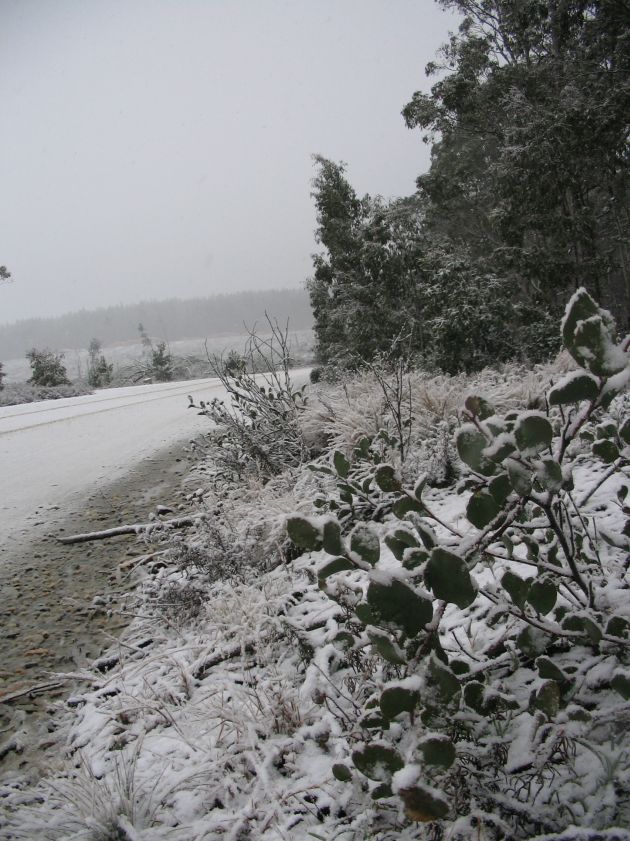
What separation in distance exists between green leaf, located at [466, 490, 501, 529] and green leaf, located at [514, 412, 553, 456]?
98 mm

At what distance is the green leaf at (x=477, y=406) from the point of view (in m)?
0.72

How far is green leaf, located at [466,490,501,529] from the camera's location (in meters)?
0.66

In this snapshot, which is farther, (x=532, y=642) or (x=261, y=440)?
(x=261, y=440)

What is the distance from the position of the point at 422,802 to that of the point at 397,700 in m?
0.13

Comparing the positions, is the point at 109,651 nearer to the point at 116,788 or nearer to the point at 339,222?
the point at 116,788

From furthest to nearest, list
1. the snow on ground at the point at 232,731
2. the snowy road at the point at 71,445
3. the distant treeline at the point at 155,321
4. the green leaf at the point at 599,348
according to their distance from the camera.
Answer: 1. the distant treeline at the point at 155,321
2. the snowy road at the point at 71,445
3. the snow on ground at the point at 232,731
4. the green leaf at the point at 599,348

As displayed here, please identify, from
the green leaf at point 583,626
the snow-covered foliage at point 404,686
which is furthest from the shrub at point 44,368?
the green leaf at point 583,626

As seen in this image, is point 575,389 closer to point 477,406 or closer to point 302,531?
point 477,406

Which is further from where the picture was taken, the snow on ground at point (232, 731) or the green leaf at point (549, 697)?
the snow on ground at point (232, 731)

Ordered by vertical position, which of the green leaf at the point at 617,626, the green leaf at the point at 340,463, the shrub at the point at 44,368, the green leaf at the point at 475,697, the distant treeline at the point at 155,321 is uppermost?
the distant treeline at the point at 155,321

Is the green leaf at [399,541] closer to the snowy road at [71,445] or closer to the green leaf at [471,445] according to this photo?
the green leaf at [471,445]

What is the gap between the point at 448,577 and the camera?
560 millimetres

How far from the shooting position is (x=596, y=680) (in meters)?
0.98

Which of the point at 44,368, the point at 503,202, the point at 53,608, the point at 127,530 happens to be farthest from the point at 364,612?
the point at 44,368
